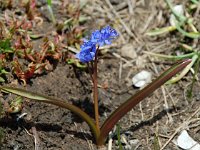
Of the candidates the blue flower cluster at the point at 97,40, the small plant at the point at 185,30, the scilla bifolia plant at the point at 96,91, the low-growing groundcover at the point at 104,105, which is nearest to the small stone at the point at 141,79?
the low-growing groundcover at the point at 104,105

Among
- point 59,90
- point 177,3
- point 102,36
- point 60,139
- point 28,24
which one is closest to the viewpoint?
point 102,36

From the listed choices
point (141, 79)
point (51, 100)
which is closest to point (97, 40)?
point (51, 100)

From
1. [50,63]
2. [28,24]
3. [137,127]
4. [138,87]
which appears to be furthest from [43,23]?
[137,127]

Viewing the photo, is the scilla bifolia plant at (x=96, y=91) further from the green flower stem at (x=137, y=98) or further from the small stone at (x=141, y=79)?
the small stone at (x=141, y=79)

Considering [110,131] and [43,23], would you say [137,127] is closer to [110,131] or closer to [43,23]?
[110,131]

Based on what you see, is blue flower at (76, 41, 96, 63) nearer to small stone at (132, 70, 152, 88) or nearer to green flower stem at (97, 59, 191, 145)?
green flower stem at (97, 59, 191, 145)

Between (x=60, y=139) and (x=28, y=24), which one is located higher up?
(x=28, y=24)

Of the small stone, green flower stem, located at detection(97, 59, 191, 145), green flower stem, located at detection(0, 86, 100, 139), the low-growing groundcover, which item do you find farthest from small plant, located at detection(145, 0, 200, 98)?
green flower stem, located at detection(0, 86, 100, 139)
